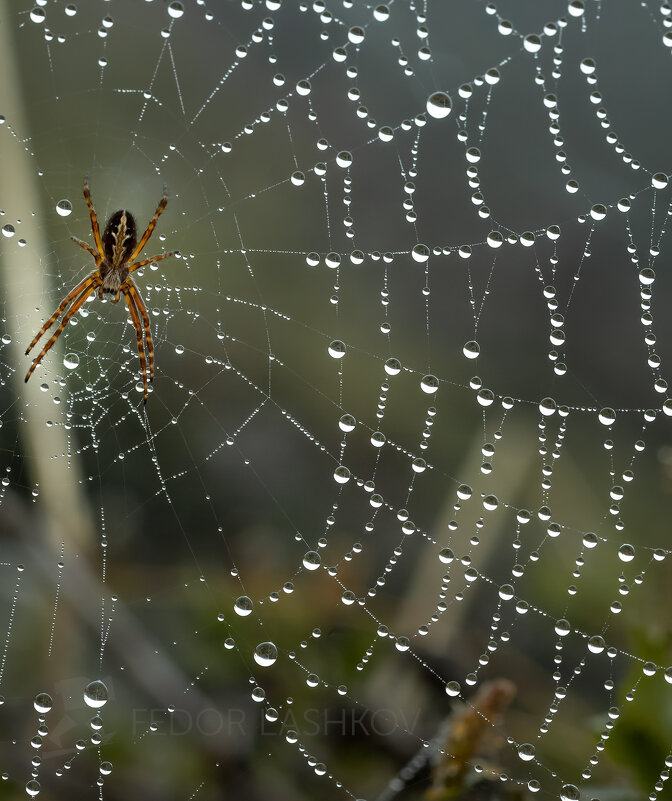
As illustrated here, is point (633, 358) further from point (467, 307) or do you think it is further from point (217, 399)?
point (217, 399)

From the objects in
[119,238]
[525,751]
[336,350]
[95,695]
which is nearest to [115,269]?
[119,238]

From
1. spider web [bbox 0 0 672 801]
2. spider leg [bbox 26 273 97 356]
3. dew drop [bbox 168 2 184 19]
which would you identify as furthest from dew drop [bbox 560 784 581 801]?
dew drop [bbox 168 2 184 19]

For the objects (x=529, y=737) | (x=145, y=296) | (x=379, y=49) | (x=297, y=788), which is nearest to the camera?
(x=297, y=788)

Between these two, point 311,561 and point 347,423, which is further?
point 347,423

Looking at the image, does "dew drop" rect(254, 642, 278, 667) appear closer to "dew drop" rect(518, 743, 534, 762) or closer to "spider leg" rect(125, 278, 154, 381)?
"dew drop" rect(518, 743, 534, 762)

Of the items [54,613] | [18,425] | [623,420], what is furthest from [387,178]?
[54,613]

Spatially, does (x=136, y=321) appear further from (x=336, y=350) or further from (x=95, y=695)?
(x=95, y=695)
